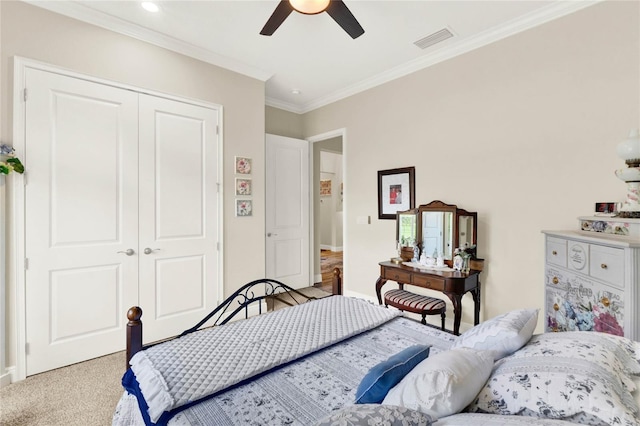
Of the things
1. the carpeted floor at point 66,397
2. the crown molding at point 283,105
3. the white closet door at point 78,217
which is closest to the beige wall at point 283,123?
the crown molding at point 283,105

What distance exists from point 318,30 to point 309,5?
870mm

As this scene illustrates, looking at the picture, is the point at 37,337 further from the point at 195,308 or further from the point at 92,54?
the point at 92,54

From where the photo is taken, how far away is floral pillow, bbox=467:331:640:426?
772 millimetres

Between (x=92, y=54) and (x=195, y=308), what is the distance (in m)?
2.53

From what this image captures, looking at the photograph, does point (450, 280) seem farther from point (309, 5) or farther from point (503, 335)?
point (309, 5)

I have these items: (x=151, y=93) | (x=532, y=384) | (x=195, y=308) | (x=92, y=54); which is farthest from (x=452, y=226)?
(x=92, y=54)

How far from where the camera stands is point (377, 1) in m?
2.30

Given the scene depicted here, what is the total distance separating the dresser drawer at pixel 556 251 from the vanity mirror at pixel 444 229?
26.6 inches

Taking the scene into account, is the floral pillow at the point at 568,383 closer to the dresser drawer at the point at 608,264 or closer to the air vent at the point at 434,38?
the dresser drawer at the point at 608,264

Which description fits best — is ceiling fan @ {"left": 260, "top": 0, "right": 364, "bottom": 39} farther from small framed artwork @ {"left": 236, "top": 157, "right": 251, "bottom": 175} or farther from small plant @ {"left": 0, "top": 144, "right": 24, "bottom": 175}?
small plant @ {"left": 0, "top": 144, "right": 24, "bottom": 175}

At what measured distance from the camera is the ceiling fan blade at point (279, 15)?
195 cm

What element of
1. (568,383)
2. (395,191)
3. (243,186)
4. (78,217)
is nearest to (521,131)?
(395,191)

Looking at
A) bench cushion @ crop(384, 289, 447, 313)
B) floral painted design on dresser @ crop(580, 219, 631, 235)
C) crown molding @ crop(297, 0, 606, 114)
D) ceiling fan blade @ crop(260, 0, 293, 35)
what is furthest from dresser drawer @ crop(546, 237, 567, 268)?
ceiling fan blade @ crop(260, 0, 293, 35)

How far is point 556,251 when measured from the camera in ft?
6.80
